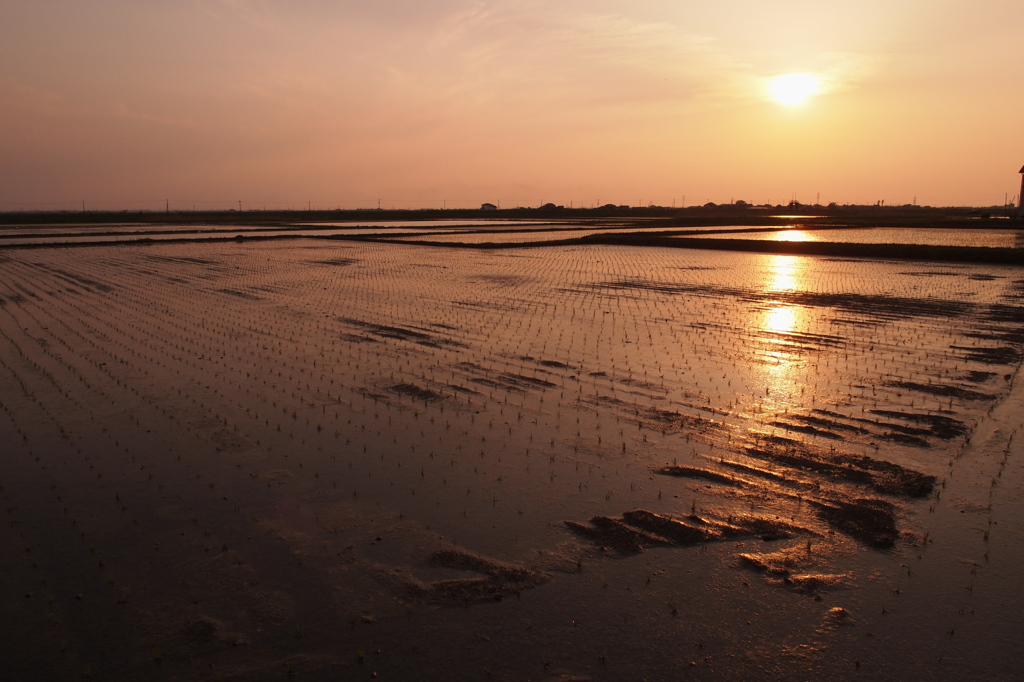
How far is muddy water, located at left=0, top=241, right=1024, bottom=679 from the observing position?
3.45 metres

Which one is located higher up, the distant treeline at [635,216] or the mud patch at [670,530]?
the distant treeline at [635,216]

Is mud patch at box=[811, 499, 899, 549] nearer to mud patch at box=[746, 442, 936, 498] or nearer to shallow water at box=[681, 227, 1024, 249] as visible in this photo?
mud patch at box=[746, 442, 936, 498]

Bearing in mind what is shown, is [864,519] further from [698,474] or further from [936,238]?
[936,238]

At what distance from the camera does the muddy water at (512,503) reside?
3.45 meters

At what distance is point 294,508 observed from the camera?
4832 millimetres

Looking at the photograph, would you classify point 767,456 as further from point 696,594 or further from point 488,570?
point 488,570

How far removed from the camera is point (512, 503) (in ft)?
16.1

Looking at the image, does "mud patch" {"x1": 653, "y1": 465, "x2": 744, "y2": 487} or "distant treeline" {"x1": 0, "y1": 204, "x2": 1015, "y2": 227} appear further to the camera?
"distant treeline" {"x1": 0, "y1": 204, "x2": 1015, "y2": 227}

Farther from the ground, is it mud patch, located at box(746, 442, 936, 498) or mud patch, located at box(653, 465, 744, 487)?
mud patch, located at box(746, 442, 936, 498)

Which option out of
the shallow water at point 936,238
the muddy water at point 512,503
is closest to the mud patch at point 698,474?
the muddy water at point 512,503

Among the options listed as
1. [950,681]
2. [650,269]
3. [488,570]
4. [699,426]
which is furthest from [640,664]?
[650,269]

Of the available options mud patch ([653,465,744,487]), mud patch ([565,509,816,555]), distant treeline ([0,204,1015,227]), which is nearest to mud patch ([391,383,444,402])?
mud patch ([653,465,744,487])

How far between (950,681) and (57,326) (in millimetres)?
13931

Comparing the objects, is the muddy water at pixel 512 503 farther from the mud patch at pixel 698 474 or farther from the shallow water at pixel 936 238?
the shallow water at pixel 936 238
